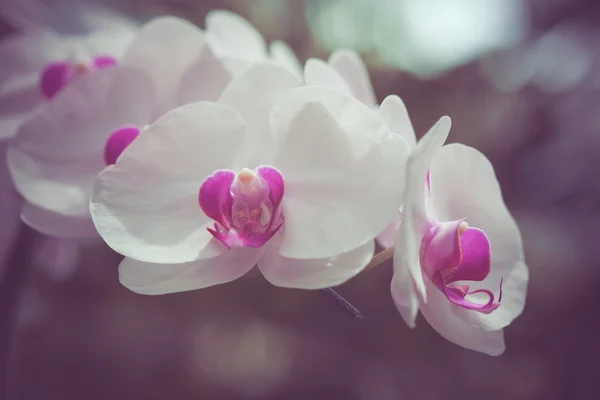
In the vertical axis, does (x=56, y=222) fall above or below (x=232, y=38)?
below

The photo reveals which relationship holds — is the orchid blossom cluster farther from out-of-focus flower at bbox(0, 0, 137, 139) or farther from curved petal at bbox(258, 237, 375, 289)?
out-of-focus flower at bbox(0, 0, 137, 139)

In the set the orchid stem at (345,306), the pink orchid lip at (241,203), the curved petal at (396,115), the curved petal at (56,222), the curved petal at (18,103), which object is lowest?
the curved petal at (56,222)

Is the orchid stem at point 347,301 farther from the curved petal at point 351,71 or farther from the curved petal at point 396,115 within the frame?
the curved petal at point 351,71

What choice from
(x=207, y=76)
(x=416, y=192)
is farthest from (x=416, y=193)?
(x=207, y=76)

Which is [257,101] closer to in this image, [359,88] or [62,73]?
[359,88]

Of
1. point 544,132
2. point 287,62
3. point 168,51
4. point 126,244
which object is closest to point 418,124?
point 544,132

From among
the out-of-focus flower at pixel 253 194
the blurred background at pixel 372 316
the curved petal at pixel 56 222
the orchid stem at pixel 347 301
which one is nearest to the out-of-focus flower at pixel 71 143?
the curved petal at pixel 56 222

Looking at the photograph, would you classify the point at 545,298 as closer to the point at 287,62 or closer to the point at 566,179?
the point at 566,179
